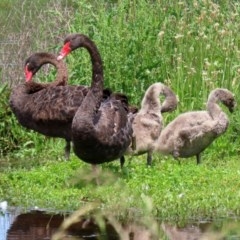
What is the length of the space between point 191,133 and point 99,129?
1310mm

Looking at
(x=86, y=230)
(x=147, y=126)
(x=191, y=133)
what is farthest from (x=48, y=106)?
(x=86, y=230)

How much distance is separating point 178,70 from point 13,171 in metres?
2.72

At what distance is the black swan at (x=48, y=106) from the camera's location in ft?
35.9

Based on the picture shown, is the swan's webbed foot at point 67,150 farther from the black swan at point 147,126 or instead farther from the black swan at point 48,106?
the black swan at point 147,126

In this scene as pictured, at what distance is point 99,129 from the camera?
31.3 feet

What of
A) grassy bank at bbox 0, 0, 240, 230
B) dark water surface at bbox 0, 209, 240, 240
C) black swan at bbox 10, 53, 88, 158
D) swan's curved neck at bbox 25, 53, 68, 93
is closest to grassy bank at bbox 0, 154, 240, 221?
grassy bank at bbox 0, 0, 240, 230

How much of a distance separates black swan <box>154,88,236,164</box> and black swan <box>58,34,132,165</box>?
66cm

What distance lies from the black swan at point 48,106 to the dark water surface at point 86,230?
2447 mm

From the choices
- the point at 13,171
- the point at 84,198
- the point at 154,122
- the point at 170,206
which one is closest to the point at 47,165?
the point at 13,171

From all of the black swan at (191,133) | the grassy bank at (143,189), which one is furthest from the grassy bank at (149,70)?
the black swan at (191,133)

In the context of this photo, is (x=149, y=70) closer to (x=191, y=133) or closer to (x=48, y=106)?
(x=48, y=106)

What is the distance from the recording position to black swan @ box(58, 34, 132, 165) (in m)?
9.50

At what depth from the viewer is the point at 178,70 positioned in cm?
1273

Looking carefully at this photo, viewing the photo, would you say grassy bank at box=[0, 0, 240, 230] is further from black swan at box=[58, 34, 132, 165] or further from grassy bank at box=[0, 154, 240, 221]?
black swan at box=[58, 34, 132, 165]
